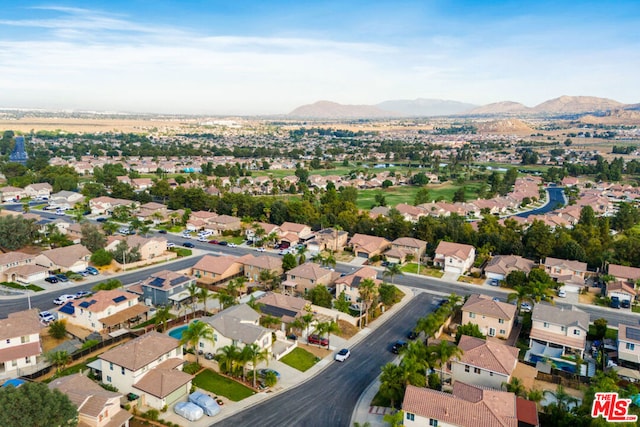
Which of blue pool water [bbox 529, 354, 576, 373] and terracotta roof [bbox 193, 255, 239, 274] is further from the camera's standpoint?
terracotta roof [bbox 193, 255, 239, 274]

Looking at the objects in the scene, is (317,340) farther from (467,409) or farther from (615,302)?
(615,302)

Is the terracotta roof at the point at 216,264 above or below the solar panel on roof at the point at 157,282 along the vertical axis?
below

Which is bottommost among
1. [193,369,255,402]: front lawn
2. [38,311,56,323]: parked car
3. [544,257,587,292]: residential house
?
[193,369,255,402]: front lawn

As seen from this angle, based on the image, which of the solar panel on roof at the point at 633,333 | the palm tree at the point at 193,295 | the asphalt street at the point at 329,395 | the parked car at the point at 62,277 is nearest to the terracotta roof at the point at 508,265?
the solar panel on roof at the point at 633,333

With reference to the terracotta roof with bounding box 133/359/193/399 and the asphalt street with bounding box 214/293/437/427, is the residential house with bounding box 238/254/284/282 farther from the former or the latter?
the terracotta roof with bounding box 133/359/193/399

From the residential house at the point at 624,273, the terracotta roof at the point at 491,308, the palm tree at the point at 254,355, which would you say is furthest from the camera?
the residential house at the point at 624,273

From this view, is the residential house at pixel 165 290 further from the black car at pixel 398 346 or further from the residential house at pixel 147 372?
the black car at pixel 398 346

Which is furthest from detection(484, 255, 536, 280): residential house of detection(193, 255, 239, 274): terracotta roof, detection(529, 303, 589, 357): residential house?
detection(193, 255, 239, 274): terracotta roof
